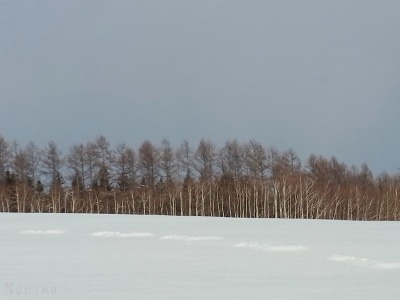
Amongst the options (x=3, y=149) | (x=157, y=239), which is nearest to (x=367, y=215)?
(x=3, y=149)

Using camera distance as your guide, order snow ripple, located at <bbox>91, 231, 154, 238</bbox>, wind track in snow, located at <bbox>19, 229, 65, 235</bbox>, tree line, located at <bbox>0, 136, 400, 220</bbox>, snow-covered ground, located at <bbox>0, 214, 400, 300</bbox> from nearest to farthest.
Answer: snow-covered ground, located at <bbox>0, 214, 400, 300</bbox>, snow ripple, located at <bbox>91, 231, 154, 238</bbox>, wind track in snow, located at <bbox>19, 229, 65, 235</bbox>, tree line, located at <bbox>0, 136, 400, 220</bbox>

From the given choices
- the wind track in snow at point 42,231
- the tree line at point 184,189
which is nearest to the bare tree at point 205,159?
the tree line at point 184,189

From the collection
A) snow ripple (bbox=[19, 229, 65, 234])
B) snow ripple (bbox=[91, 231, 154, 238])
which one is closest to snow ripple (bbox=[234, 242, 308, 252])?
snow ripple (bbox=[91, 231, 154, 238])

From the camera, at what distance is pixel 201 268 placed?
8570 mm

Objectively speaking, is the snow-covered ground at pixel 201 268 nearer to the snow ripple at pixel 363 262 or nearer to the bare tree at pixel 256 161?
the snow ripple at pixel 363 262

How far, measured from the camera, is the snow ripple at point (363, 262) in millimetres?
8805

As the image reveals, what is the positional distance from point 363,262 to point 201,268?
2981 millimetres

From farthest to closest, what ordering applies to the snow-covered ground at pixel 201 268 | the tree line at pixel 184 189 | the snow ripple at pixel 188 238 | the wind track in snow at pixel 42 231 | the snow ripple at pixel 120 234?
1. the tree line at pixel 184 189
2. the wind track in snow at pixel 42 231
3. the snow ripple at pixel 120 234
4. the snow ripple at pixel 188 238
5. the snow-covered ground at pixel 201 268

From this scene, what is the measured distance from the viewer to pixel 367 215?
51.1m

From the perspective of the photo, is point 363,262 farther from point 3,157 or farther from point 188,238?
point 3,157

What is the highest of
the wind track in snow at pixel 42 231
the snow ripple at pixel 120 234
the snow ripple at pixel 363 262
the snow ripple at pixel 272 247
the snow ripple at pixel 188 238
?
the snow ripple at pixel 363 262

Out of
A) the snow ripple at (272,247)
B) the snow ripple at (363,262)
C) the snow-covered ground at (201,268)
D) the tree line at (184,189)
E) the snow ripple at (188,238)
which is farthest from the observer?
the tree line at (184,189)

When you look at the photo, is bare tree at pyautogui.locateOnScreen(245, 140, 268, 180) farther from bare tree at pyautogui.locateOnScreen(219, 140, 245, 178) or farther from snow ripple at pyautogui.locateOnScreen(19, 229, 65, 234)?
snow ripple at pyautogui.locateOnScreen(19, 229, 65, 234)

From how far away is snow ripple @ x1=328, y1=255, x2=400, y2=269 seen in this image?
8.80m
